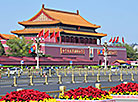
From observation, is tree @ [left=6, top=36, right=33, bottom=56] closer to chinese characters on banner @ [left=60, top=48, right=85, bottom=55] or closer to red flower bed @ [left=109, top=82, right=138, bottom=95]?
chinese characters on banner @ [left=60, top=48, right=85, bottom=55]

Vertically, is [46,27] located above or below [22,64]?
above

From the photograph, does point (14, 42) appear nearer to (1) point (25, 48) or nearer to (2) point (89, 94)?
(1) point (25, 48)

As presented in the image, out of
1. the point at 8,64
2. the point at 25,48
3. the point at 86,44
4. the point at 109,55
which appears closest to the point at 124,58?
the point at 109,55

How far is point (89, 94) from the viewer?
1318cm

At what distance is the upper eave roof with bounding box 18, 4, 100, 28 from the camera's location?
316 ft

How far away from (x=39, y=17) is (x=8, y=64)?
2732 cm

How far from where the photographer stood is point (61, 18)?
329 feet

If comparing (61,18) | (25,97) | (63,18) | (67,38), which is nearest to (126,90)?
(25,97)

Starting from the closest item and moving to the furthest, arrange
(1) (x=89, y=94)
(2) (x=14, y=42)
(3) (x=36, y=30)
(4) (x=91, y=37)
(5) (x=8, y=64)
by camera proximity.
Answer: (1) (x=89, y=94) < (5) (x=8, y=64) < (2) (x=14, y=42) < (3) (x=36, y=30) < (4) (x=91, y=37)

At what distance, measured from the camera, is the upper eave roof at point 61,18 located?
9619 centimetres

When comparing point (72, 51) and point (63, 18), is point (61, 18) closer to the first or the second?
point (63, 18)

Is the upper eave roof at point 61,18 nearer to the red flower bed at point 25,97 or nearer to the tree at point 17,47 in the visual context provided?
the tree at point 17,47

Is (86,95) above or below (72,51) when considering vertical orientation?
below

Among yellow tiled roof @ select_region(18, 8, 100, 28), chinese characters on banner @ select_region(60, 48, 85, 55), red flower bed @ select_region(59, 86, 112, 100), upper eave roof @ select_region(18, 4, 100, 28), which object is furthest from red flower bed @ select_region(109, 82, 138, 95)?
yellow tiled roof @ select_region(18, 8, 100, 28)
